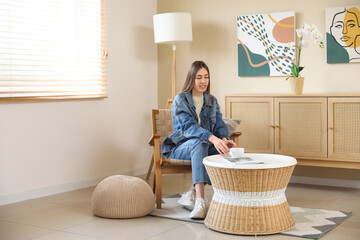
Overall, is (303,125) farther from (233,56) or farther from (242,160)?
(242,160)

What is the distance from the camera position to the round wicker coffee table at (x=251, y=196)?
3014 millimetres

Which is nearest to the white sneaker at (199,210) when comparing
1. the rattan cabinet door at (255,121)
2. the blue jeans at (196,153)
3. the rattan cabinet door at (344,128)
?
the blue jeans at (196,153)

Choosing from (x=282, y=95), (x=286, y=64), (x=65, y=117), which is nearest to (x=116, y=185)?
(x=65, y=117)

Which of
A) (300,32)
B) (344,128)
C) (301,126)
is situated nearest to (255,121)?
(301,126)

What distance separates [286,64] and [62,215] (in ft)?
8.43

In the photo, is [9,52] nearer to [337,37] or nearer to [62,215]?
[62,215]

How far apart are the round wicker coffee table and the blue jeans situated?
0.38m

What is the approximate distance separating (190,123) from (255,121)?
1.14m

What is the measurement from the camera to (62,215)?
3.69m

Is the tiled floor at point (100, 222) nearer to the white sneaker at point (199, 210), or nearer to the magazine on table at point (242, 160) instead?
the white sneaker at point (199, 210)

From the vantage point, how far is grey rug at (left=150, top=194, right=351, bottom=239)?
3.12 meters

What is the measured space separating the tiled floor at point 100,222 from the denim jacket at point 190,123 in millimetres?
626

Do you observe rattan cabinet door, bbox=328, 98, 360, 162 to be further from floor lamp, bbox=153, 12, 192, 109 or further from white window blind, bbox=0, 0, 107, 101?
white window blind, bbox=0, 0, 107, 101

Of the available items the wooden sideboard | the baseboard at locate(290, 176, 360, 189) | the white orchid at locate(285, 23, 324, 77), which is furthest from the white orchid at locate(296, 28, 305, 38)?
the baseboard at locate(290, 176, 360, 189)
